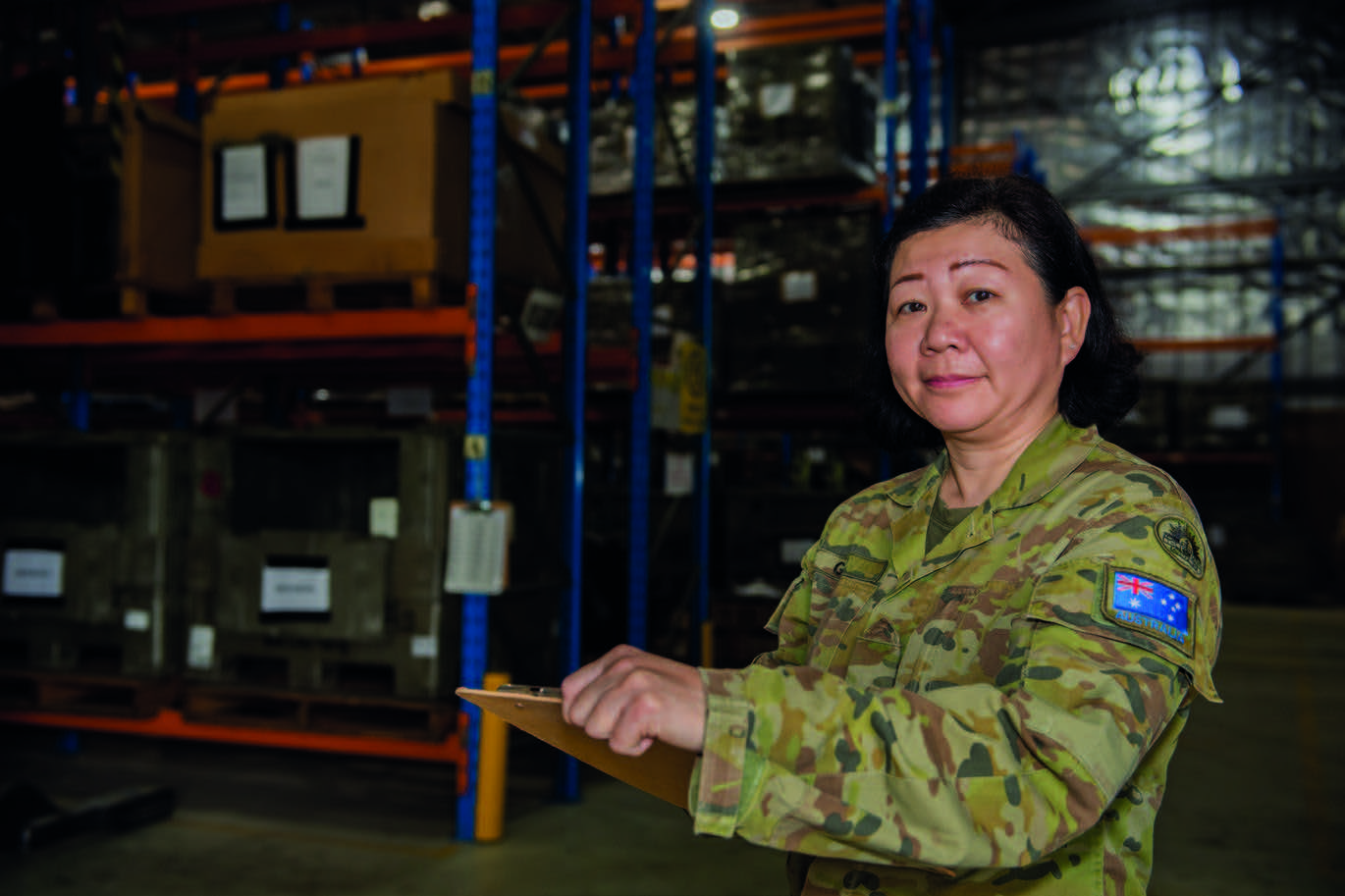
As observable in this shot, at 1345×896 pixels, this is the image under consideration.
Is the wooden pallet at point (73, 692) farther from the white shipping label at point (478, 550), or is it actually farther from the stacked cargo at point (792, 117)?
the stacked cargo at point (792, 117)

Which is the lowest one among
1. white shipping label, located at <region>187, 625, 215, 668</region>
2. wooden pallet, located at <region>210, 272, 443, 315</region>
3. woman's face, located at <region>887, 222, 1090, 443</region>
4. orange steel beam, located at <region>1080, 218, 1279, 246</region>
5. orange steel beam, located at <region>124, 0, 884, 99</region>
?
white shipping label, located at <region>187, 625, 215, 668</region>

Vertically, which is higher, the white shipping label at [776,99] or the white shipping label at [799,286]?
the white shipping label at [776,99]

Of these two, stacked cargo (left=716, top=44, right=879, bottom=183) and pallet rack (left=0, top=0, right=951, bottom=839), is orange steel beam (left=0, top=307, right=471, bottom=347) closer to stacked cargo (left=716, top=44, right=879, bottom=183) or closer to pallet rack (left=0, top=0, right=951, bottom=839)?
pallet rack (left=0, top=0, right=951, bottom=839)

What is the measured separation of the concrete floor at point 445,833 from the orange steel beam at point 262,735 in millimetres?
285

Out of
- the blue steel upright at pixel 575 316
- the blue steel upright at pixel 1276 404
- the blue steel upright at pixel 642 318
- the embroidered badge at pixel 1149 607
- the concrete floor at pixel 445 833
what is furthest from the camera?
the blue steel upright at pixel 1276 404

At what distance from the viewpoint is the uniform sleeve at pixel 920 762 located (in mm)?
973

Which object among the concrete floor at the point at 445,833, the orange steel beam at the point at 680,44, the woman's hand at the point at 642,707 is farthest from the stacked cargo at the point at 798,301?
the woman's hand at the point at 642,707

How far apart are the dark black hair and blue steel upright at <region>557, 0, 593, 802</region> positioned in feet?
9.23

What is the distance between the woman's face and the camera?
4.40 ft

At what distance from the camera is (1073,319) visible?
145cm

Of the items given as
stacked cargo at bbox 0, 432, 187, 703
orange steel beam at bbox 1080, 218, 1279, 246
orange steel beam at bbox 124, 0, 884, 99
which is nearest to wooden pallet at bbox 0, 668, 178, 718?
stacked cargo at bbox 0, 432, 187, 703

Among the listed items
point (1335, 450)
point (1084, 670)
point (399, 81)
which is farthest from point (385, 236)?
point (1335, 450)

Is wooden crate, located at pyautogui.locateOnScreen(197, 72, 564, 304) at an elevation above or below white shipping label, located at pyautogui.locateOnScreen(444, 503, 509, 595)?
above

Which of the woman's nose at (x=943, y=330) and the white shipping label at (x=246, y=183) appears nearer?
the woman's nose at (x=943, y=330)
